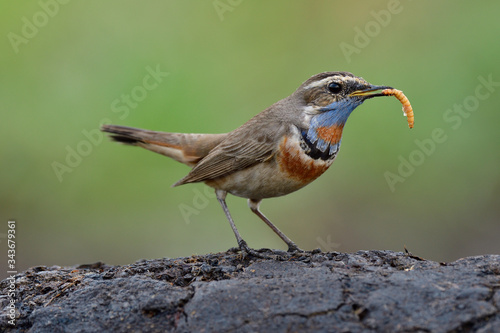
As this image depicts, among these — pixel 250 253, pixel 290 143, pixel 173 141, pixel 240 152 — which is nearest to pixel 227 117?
pixel 173 141

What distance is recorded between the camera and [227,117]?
10523mm

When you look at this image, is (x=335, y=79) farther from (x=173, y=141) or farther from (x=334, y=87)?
(x=173, y=141)

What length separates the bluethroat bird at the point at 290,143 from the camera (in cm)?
628

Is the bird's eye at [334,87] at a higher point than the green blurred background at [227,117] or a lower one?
lower

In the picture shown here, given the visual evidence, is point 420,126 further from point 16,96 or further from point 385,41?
point 16,96

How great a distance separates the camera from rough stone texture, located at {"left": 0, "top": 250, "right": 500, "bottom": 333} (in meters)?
3.96

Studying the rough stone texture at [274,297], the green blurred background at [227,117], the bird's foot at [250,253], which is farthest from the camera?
the green blurred background at [227,117]

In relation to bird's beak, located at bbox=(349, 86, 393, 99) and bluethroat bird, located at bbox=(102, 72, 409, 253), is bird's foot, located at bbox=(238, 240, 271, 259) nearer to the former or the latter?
bluethroat bird, located at bbox=(102, 72, 409, 253)

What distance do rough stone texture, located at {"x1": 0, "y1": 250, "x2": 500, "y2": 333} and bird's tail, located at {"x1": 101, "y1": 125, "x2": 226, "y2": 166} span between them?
2278mm

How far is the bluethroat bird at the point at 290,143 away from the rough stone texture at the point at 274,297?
3.81ft

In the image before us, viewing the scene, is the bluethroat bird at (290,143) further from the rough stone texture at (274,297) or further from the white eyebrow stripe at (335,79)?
the rough stone texture at (274,297)

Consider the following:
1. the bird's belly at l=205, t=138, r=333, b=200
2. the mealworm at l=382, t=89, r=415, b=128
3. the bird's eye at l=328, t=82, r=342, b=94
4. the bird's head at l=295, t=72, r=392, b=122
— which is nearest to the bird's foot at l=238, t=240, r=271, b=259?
the bird's belly at l=205, t=138, r=333, b=200

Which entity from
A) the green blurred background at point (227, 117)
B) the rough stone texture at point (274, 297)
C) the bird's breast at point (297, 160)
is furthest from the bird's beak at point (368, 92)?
the green blurred background at point (227, 117)

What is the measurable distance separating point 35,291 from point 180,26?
7743 mm
